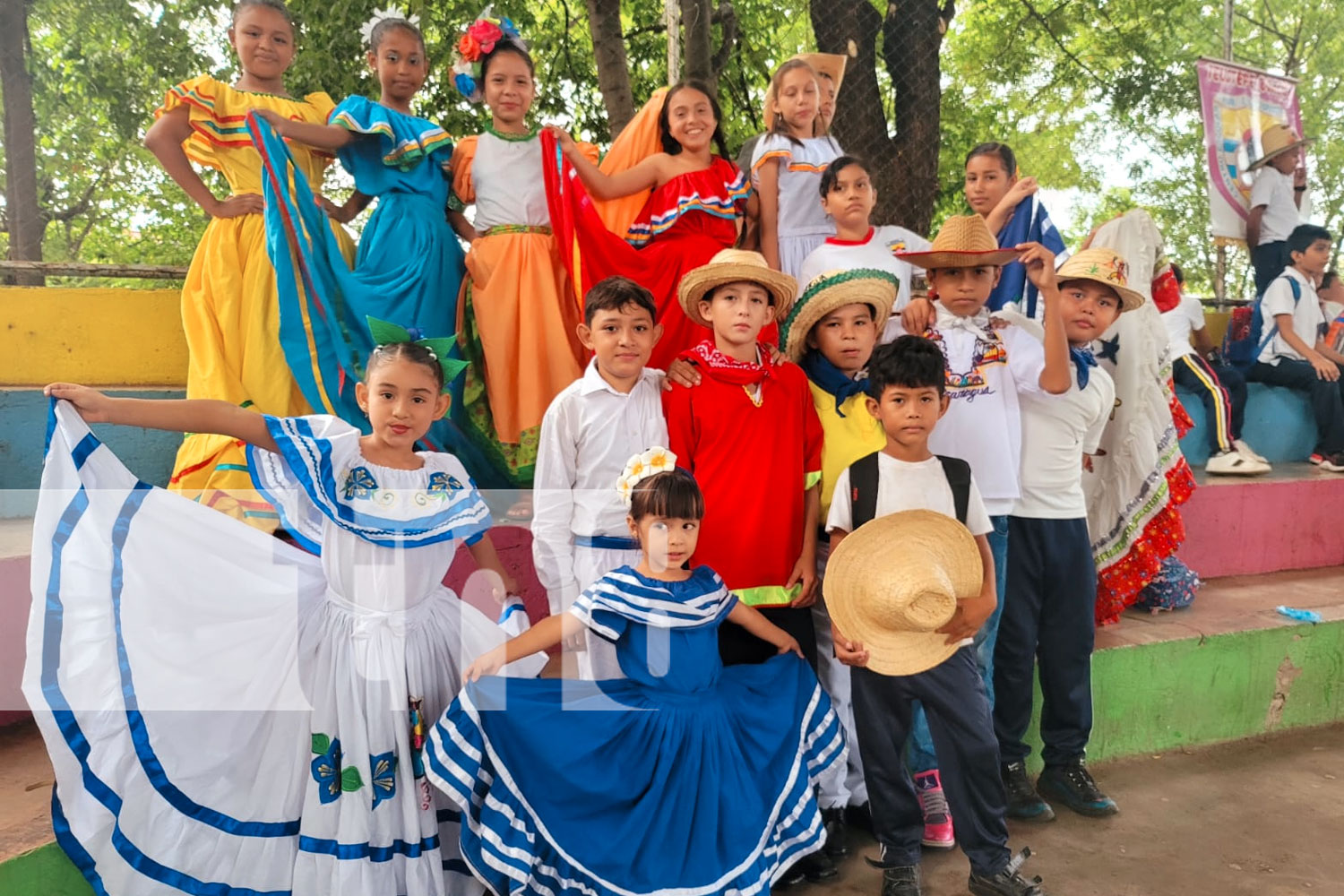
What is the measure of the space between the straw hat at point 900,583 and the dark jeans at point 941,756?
85mm

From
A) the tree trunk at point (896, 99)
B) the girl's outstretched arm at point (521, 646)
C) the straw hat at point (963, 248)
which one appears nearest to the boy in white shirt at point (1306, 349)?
the tree trunk at point (896, 99)

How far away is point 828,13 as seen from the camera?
714cm

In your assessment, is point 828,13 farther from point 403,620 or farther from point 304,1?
point 403,620

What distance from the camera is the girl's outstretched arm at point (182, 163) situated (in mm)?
3613

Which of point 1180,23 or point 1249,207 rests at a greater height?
point 1180,23

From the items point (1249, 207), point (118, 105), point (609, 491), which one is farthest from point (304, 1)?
point (1249, 207)

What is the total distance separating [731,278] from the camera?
2.93 metres

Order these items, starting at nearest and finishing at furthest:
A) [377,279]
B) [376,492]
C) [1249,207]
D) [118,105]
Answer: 1. [376,492]
2. [377,279]
3. [1249,207]
4. [118,105]

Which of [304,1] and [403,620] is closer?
[403,620]

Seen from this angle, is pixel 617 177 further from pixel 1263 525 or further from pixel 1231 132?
pixel 1231 132

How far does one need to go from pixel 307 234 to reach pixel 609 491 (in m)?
1.59

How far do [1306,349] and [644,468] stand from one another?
5.98 meters

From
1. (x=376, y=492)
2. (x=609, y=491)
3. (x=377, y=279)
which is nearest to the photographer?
(x=376, y=492)

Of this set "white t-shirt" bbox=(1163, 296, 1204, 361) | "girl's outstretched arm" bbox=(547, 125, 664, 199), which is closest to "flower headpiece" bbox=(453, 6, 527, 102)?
"girl's outstretched arm" bbox=(547, 125, 664, 199)
